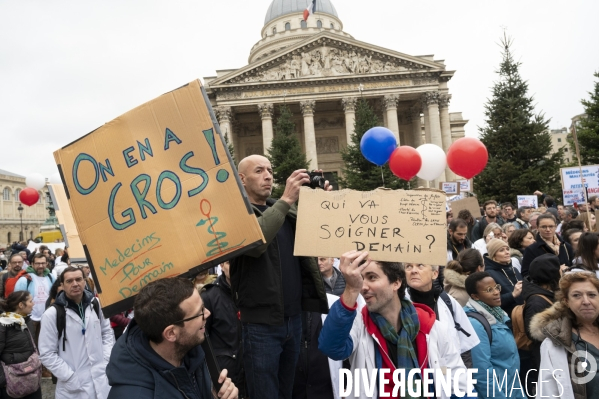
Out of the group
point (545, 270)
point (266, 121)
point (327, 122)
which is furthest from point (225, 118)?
point (545, 270)

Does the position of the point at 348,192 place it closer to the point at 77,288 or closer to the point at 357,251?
the point at 357,251

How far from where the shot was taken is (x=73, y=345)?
13.9ft

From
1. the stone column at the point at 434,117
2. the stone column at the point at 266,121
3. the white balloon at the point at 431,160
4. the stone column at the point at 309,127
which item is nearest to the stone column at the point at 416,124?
the stone column at the point at 434,117

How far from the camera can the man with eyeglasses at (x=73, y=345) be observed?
414 cm

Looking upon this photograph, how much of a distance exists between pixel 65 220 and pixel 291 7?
6134 centimetres

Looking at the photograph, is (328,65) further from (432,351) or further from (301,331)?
(432,351)

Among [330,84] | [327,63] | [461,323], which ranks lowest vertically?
[461,323]

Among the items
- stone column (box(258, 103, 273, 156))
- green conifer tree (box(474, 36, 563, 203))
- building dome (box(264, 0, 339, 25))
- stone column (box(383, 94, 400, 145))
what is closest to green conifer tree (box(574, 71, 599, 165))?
green conifer tree (box(474, 36, 563, 203))

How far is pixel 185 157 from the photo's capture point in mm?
2455

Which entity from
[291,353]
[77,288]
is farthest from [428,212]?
[77,288]

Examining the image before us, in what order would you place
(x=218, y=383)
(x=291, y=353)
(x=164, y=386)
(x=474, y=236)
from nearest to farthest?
(x=164, y=386)
(x=218, y=383)
(x=291, y=353)
(x=474, y=236)

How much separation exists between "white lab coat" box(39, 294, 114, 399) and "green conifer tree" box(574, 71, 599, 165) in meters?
31.7

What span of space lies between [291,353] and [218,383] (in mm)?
741

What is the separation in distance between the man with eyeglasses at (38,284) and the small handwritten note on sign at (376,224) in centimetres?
684
